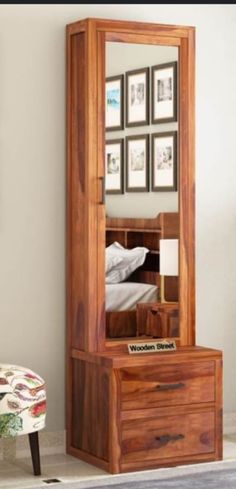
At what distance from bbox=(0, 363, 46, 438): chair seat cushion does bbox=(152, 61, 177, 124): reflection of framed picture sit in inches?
49.5

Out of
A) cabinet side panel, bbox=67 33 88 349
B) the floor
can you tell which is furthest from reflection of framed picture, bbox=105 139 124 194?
the floor

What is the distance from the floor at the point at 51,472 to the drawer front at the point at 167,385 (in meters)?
0.30

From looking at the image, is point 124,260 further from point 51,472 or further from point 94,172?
point 51,472

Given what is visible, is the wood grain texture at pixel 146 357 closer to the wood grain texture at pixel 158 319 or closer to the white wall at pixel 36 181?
the wood grain texture at pixel 158 319

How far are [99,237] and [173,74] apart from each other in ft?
2.74

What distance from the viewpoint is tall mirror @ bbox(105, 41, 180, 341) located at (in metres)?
3.17

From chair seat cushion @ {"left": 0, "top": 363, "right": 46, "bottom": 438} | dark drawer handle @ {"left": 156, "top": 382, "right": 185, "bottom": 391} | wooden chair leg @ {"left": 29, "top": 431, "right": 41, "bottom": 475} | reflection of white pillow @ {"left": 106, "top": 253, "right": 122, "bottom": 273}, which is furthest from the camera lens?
reflection of white pillow @ {"left": 106, "top": 253, "right": 122, "bottom": 273}

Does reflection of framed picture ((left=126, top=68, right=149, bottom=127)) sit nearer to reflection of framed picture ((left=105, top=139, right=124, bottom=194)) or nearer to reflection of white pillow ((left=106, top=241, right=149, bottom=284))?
reflection of framed picture ((left=105, top=139, right=124, bottom=194))

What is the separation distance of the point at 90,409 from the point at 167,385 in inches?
14.4

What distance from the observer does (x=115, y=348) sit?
322 cm

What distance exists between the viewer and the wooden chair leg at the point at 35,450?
2973mm

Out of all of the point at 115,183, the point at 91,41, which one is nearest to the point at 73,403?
the point at 115,183

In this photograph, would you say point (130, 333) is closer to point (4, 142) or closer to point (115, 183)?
point (115, 183)

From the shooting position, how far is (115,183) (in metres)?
3.18
